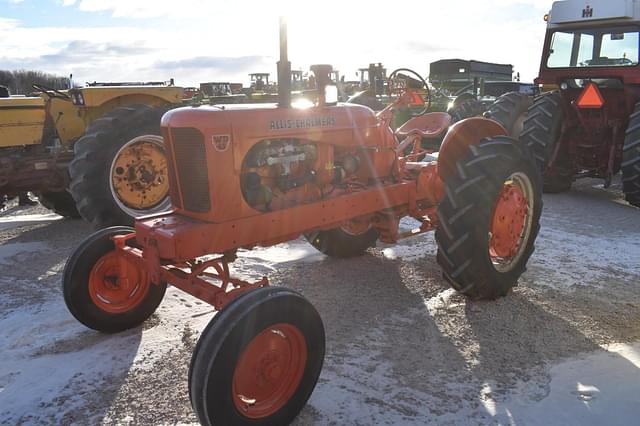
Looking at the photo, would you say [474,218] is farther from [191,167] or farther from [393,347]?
[191,167]

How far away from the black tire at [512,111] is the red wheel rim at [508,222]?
443 centimetres

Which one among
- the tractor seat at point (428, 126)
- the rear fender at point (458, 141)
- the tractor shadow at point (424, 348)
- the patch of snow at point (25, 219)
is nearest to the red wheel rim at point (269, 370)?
the tractor shadow at point (424, 348)

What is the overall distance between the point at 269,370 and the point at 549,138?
5.98 meters

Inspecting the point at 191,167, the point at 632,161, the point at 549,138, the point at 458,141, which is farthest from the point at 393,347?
the point at 549,138

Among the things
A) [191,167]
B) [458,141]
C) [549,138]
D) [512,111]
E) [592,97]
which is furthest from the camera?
[512,111]

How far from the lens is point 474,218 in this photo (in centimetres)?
369

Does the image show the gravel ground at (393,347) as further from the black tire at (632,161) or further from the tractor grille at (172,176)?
the black tire at (632,161)

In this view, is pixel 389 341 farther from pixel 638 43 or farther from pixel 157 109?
pixel 638 43

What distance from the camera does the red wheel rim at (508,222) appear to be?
4.06 m

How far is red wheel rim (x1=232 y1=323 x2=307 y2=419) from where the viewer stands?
2.58 m

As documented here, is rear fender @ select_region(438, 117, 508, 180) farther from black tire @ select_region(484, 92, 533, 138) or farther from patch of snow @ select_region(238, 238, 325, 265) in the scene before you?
black tire @ select_region(484, 92, 533, 138)

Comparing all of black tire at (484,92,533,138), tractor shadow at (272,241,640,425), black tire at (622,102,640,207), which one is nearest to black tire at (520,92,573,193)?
black tire at (484,92,533,138)

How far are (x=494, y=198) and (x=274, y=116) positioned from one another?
1.55 m

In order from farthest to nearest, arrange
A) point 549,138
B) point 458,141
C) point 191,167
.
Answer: point 549,138
point 458,141
point 191,167
